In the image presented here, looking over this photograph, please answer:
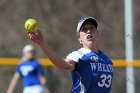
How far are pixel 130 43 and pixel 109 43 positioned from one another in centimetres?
531

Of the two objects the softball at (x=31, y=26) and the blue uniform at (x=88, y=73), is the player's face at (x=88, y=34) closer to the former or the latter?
the blue uniform at (x=88, y=73)

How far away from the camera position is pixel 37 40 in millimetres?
4164

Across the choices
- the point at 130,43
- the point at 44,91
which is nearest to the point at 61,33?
the point at 44,91

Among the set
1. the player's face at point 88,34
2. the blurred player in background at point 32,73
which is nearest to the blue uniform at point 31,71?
the blurred player in background at point 32,73

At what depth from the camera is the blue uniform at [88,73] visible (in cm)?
458

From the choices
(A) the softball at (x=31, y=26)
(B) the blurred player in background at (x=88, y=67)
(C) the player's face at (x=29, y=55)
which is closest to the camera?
(A) the softball at (x=31, y=26)

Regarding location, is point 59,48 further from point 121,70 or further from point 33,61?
point 33,61

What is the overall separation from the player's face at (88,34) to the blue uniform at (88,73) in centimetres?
7

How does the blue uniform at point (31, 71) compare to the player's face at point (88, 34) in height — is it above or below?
above

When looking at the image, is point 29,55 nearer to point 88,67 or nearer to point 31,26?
point 88,67

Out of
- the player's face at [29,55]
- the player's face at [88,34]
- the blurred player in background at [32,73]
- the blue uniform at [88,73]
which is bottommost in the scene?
the blue uniform at [88,73]

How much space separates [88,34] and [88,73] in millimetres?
285

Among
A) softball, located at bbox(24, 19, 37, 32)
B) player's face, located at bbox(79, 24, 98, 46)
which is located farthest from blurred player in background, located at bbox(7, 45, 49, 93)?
softball, located at bbox(24, 19, 37, 32)

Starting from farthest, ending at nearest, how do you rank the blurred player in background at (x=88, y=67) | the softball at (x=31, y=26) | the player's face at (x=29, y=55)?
1. the player's face at (x=29, y=55)
2. the blurred player in background at (x=88, y=67)
3. the softball at (x=31, y=26)
